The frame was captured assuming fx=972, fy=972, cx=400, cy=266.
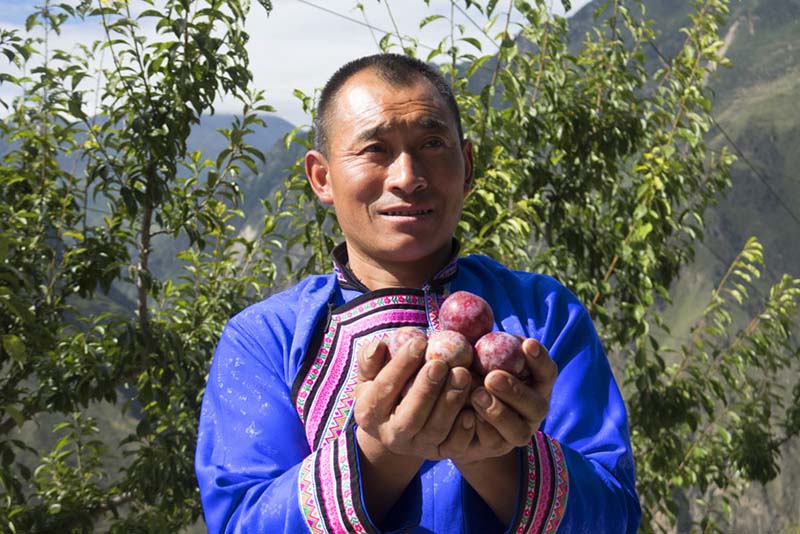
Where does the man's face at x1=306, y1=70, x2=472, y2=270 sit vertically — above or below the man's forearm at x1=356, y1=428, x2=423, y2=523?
above

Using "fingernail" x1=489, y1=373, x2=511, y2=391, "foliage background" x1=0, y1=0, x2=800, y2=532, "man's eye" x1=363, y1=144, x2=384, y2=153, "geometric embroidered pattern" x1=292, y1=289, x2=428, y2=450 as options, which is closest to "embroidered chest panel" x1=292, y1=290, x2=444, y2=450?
"geometric embroidered pattern" x1=292, y1=289, x2=428, y2=450

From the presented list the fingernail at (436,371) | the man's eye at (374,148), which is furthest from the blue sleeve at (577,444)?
the man's eye at (374,148)

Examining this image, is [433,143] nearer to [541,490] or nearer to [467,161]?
[467,161]

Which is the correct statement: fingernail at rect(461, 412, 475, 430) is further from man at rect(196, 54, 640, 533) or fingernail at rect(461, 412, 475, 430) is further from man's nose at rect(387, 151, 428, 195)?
man's nose at rect(387, 151, 428, 195)

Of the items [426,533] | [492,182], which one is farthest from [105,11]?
[426,533]

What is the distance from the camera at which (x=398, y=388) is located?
1.08m

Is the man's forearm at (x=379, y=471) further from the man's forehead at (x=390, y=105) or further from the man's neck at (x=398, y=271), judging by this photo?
the man's forehead at (x=390, y=105)

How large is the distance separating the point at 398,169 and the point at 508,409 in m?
0.46

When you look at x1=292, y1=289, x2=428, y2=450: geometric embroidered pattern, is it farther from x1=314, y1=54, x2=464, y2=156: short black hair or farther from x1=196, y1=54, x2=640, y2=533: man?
x1=314, y1=54, x2=464, y2=156: short black hair

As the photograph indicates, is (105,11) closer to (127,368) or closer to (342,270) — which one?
(127,368)

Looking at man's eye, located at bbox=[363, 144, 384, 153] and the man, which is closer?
the man

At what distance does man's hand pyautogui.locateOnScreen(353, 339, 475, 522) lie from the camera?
106 cm

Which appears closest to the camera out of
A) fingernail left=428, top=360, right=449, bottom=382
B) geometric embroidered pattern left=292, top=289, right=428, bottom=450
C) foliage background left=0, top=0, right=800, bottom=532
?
fingernail left=428, top=360, right=449, bottom=382

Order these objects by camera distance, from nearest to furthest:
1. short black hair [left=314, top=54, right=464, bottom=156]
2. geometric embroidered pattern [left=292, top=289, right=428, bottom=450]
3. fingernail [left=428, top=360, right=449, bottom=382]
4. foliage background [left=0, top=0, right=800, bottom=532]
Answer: fingernail [left=428, top=360, right=449, bottom=382] → geometric embroidered pattern [left=292, top=289, right=428, bottom=450] → short black hair [left=314, top=54, right=464, bottom=156] → foliage background [left=0, top=0, right=800, bottom=532]
